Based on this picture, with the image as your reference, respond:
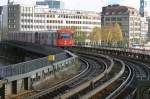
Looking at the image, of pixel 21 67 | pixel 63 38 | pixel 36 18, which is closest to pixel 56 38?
pixel 63 38

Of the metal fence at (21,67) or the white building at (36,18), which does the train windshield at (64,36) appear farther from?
the white building at (36,18)

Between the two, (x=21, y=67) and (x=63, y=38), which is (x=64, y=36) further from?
(x=21, y=67)

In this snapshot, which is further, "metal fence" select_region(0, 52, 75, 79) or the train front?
the train front

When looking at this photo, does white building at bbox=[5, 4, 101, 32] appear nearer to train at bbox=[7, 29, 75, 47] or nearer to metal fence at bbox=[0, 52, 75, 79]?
train at bbox=[7, 29, 75, 47]

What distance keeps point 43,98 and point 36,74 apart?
8036 millimetres

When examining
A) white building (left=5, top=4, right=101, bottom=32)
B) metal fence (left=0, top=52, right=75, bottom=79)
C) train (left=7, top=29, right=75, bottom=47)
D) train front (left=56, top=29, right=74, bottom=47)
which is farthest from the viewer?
white building (left=5, top=4, right=101, bottom=32)

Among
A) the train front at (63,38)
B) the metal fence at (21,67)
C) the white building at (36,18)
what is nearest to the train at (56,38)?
the train front at (63,38)

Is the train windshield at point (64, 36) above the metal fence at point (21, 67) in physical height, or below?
above

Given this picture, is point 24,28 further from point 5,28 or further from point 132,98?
point 132,98

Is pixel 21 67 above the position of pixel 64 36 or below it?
below

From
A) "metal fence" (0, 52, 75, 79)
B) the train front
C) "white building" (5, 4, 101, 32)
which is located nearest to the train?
the train front

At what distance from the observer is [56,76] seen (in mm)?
36125

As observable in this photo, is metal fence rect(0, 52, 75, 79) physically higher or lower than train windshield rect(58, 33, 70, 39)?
lower

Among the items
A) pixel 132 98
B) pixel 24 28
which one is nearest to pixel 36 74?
pixel 132 98
